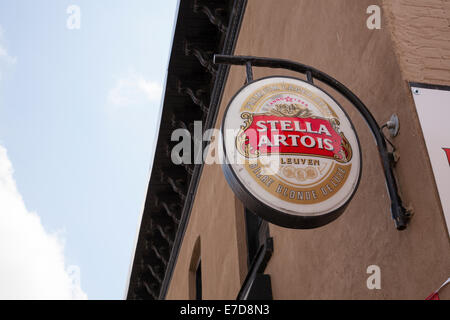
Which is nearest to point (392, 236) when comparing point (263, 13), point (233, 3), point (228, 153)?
point (228, 153)

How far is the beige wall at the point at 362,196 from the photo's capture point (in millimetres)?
3961

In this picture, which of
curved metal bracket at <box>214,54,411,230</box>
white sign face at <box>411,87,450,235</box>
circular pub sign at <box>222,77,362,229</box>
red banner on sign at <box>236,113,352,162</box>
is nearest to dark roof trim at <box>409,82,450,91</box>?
white sign face at <box>411,87,450,235</box>

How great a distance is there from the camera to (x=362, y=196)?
4.88 meters

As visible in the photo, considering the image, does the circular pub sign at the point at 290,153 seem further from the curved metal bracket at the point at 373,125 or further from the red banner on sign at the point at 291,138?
the curved metal bracket at the point at 373,125

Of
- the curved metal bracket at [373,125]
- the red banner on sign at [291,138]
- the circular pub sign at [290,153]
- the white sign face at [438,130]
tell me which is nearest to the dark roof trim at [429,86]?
the white sign face at [438,130]

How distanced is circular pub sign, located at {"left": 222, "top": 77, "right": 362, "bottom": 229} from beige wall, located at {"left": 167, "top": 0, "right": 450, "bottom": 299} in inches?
18.0

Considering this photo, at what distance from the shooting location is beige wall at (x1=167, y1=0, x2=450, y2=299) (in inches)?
156

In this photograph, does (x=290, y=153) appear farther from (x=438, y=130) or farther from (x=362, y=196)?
(x=362, y=196)

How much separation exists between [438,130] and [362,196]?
998mm

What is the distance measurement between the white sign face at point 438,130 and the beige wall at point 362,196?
0.15ft

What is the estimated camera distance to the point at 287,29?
23.3ft

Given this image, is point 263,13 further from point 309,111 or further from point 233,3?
point 309,111

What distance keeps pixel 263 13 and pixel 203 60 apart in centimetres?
315

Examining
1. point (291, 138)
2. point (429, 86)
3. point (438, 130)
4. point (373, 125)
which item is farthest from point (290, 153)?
point (429, 86)
